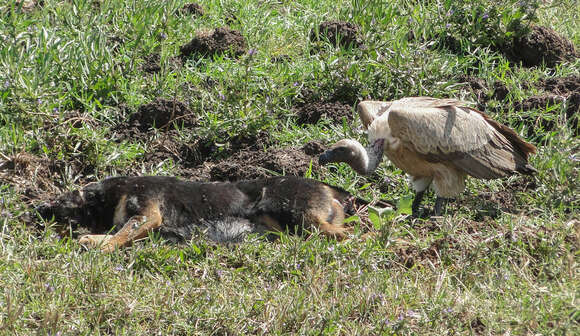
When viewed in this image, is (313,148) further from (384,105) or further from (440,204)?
(440,204)

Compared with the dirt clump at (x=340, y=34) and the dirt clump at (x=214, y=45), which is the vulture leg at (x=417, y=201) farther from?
the dirt clump at (x=214, y=45)

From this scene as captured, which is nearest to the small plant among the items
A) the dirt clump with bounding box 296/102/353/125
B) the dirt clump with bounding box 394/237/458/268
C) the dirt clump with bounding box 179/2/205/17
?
the dirt clump with bounding box 296/102/353/125

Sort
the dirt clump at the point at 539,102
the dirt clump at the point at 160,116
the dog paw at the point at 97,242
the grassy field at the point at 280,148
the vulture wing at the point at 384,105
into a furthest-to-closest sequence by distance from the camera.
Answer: the dirt clump at the point at 539,102
the dirt clump at the point at 160,116
the vulture wing at the point at 384,105
the dog paw at the point at 97,242
the grassy field at the point at 280,148

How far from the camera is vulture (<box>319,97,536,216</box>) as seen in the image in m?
6.34

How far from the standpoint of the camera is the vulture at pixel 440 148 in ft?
20.8

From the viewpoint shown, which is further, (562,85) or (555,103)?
(562,85)

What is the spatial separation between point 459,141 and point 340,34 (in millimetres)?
2450

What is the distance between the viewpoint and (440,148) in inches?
251

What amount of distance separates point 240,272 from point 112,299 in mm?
959

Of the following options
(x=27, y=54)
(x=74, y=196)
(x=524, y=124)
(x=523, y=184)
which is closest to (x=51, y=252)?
(x=74, y=196)

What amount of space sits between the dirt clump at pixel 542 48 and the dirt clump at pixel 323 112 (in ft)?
7.03

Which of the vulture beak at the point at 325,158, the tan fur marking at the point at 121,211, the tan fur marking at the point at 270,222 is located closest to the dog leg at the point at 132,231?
the tan fur marking at the point at 121,211

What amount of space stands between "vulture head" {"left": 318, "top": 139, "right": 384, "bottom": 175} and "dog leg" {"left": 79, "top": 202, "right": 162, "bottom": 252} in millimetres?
1427

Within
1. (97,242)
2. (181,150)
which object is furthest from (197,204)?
(181,150)
